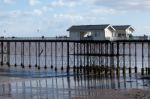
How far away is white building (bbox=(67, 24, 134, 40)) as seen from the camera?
190 ft

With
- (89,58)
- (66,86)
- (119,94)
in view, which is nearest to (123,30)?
(89,58)

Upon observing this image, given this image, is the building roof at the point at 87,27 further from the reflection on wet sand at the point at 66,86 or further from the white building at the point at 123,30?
the reflection on wet sand at the point at 66,86

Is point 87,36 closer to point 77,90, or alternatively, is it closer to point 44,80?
point 44,80

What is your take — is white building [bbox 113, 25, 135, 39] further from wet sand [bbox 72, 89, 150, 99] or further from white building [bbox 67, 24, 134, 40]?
wet sand [bbox 72, 89, 150, 99]

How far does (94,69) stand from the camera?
159 feet

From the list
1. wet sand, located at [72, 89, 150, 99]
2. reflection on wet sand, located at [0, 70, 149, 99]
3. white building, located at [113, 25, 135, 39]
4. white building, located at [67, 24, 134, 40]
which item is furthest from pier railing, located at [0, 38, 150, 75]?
wet sand, located at [72, 89, 150, 99]

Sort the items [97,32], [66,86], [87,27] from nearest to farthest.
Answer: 1. [66,86]
2. [97,32]
3. [87,27]

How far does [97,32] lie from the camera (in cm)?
5841

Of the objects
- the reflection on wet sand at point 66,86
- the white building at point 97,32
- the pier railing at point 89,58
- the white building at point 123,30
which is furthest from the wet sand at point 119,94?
the white building at point 123,30

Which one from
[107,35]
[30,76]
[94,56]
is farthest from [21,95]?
[107,35]

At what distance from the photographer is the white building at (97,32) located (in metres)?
57.8

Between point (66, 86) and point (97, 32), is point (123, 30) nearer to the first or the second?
point (97, 32)

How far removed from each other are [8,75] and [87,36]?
57.5 ft

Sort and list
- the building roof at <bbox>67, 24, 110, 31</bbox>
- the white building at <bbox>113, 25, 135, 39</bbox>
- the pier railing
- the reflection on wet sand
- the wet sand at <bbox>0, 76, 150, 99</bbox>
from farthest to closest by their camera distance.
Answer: the white building at <bbox>113, 25, 135, 39</bbox>
the building roof at <bbox>67, 24, 110, 31</bbox>
the pier railing
the reflection on wet sand
the wet sand at <bbox>0, 76, 150, 99</bbox>
